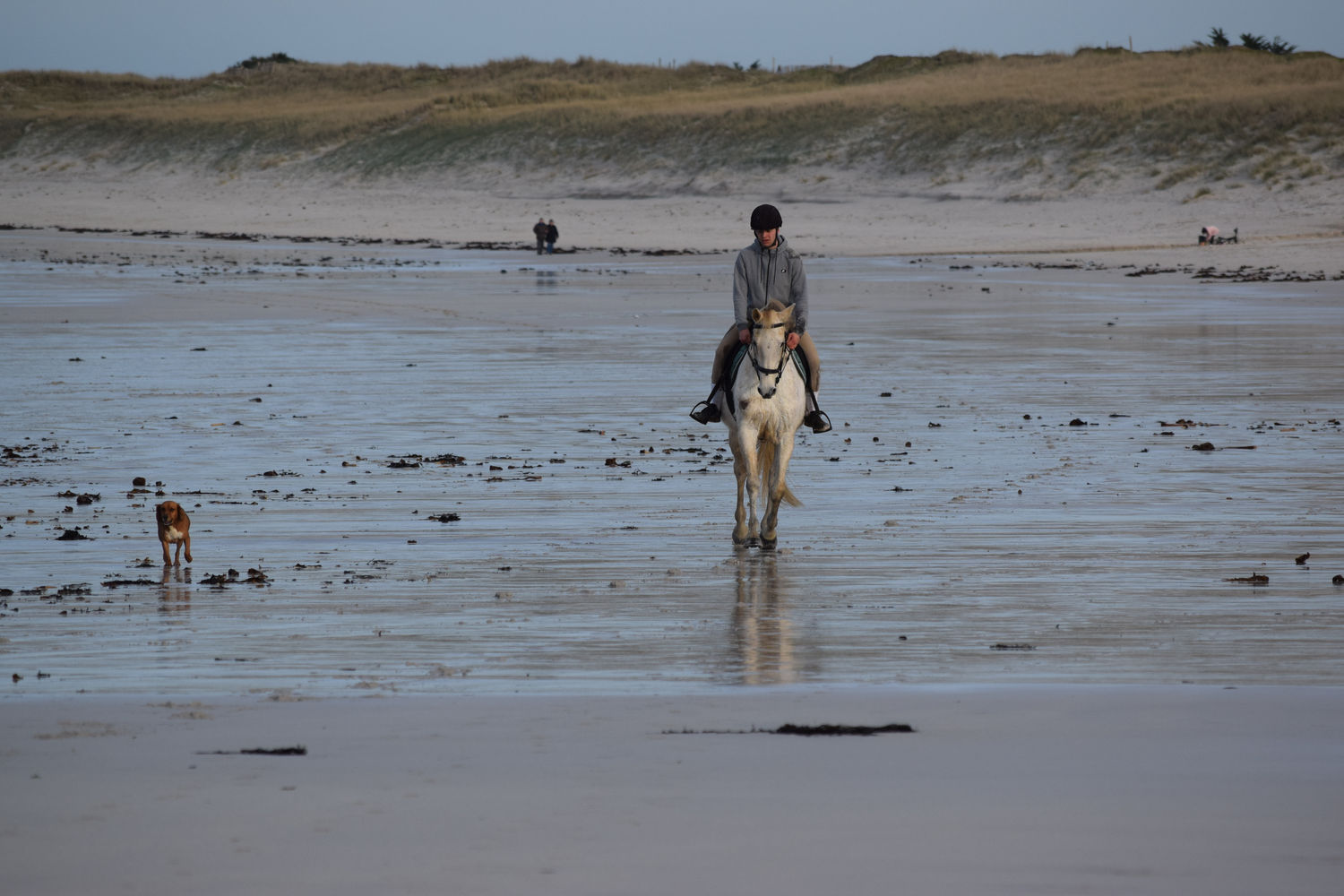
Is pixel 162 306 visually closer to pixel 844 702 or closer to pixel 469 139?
pixel 844 702

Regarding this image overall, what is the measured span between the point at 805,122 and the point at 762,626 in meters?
68.3

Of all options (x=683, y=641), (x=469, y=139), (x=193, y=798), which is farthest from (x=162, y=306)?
(x=469, y=139)

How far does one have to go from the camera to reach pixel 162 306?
31203mm

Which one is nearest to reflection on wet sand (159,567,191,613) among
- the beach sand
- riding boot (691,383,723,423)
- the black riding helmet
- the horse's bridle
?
the beach sand

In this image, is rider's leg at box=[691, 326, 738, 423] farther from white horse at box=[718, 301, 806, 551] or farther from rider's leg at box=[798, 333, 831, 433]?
rider's leg at box=[798, 333, 831, 433]

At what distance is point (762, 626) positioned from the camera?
843 cm

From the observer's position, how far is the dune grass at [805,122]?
6119 cm

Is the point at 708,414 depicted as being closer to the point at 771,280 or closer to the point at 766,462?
the point at 766,462

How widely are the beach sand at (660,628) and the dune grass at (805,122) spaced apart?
39.3m

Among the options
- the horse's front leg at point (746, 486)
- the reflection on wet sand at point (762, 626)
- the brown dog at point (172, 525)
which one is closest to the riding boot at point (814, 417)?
the horse's front leg at point (746, 486)

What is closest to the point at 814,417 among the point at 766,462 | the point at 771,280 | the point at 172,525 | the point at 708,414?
the point at 766,462

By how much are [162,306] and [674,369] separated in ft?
43.4

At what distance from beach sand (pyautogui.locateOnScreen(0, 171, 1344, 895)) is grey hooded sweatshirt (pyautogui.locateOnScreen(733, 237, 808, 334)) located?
1.35 meters

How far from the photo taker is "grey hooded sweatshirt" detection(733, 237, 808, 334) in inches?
437
